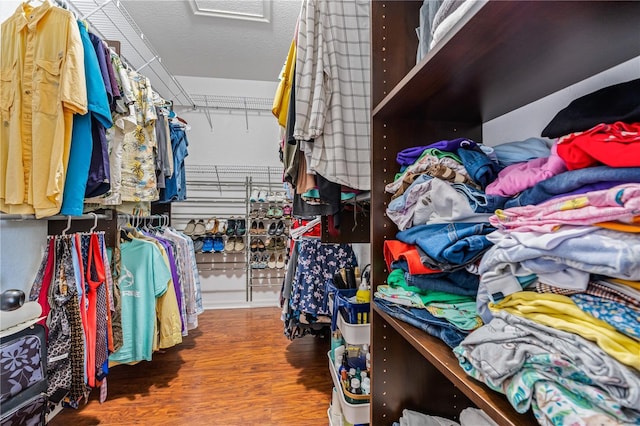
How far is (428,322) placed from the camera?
0.58 metres

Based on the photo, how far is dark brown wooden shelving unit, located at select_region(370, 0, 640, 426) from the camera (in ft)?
1.35

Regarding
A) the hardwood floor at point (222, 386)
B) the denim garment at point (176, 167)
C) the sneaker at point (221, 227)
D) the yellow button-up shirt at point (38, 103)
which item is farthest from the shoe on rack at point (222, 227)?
the yellow button-up shirt at point (38, 103)

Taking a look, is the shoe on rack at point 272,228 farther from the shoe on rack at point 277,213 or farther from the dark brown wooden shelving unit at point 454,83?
the dark brown wooden shelving unit at point 454,83

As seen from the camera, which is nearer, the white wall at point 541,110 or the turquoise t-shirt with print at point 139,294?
the white wall at point 541,110

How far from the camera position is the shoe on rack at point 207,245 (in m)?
3.31

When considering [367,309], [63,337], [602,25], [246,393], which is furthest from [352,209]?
[63,337]

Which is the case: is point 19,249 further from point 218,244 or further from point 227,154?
point 227,154

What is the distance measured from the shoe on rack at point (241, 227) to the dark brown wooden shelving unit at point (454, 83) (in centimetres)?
285

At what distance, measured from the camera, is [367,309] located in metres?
1.08

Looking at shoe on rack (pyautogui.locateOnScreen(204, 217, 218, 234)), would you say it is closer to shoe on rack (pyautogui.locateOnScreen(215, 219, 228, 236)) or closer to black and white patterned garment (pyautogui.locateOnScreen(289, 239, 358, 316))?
shoe on rack (pyautogui.locateOnScreen(215, 219, 228, 236))

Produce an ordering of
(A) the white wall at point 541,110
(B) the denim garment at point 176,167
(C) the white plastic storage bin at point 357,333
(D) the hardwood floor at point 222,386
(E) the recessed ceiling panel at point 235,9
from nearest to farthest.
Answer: (A) the white wall at point 541,110 < (C) the white plastic storage bin at point 357,333 < (D) the hardwood floor at point 222,386 < (E) the recessed ceiling panel at point 235,9 < (B) the denim garment at point 176,167

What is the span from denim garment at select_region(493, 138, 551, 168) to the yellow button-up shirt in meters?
1.54

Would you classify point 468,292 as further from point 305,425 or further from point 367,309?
point 305,425

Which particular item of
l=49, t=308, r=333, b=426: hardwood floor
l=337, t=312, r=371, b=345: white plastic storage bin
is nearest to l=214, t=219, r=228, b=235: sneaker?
l=49, t=308, r=333, b=426: hardwood floor
